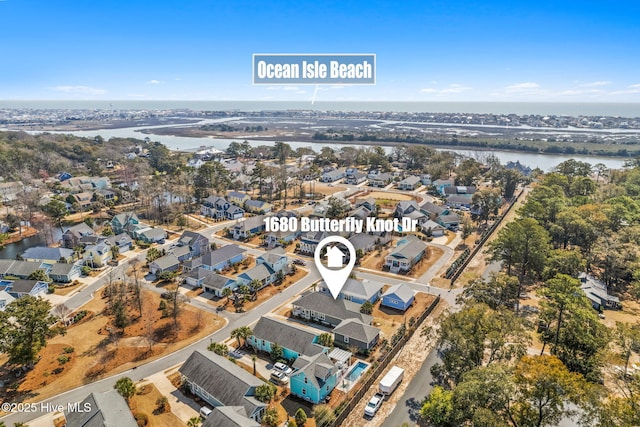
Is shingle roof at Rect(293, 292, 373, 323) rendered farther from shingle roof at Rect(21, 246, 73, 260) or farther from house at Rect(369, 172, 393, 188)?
house at Rect(369, 172, 393, 188)

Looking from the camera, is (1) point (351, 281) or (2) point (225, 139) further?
(2) point (225, 139)

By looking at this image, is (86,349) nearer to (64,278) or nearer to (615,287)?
(64,278)

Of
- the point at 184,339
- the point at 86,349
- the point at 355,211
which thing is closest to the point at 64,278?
the point at 86,349

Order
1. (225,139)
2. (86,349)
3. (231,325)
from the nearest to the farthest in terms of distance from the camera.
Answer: (86,349) → (231,325) → (225,139)

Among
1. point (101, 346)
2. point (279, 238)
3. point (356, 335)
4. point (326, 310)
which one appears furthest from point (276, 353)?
point (279, 238)

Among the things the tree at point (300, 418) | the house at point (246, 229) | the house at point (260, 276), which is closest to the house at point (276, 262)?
the house at point (260, 276)

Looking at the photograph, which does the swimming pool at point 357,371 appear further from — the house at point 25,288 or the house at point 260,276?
the house at point 25,288

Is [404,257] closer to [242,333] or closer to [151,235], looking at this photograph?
[242,333]
